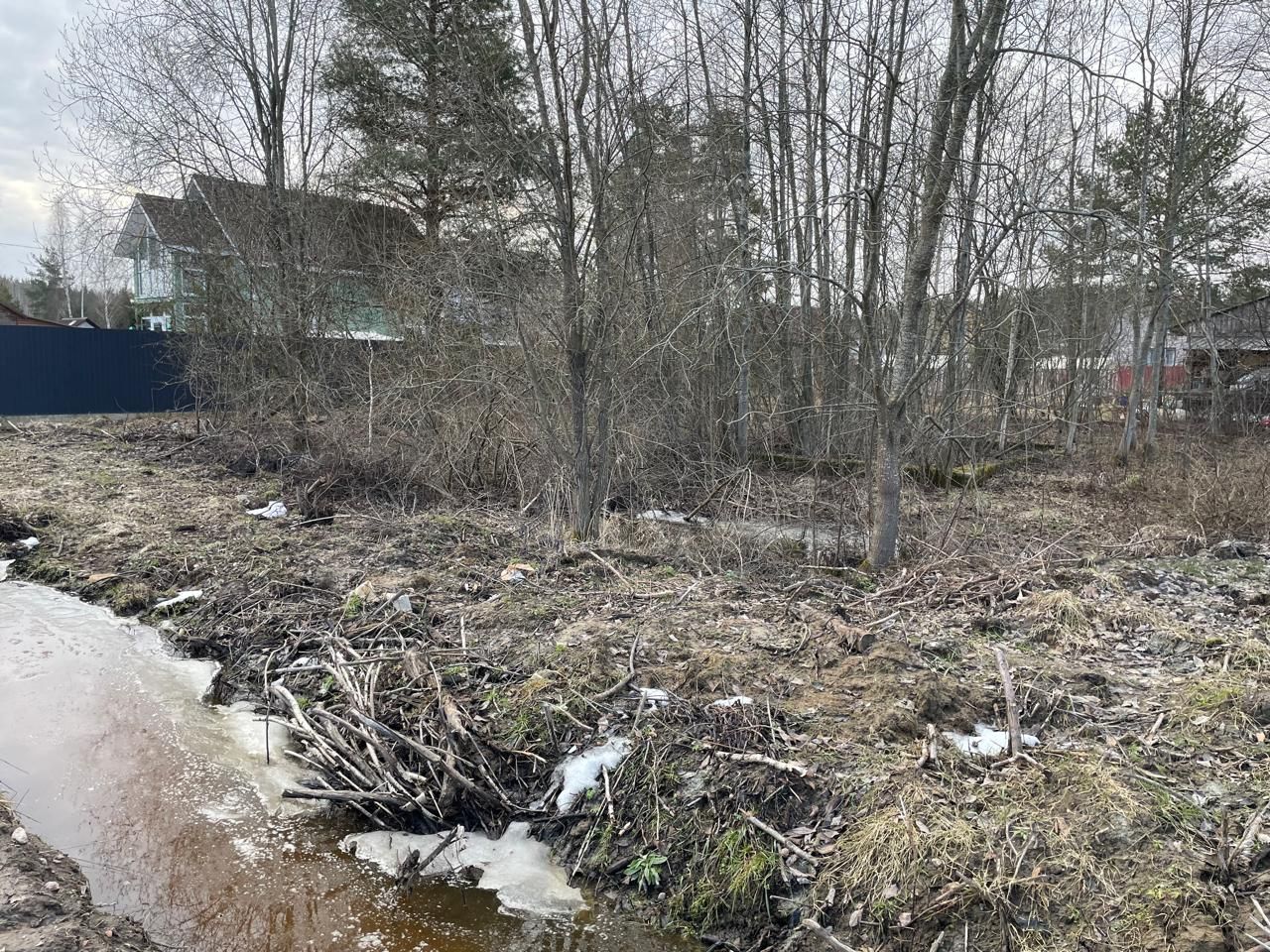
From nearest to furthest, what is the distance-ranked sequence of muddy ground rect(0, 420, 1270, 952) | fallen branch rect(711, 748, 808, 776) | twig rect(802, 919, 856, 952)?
twig rect(802, 919, 856, 952) < muddy ground rect(0, 420, 1270, 952) < fallen branch rect(711, 748, 808, 776)

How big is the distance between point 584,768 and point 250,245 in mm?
14339

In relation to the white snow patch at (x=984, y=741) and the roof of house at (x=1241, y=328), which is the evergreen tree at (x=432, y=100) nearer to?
the white snow patch at (x=984, y=741)

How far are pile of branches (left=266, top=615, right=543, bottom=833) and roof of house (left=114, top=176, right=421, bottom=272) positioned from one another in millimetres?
10890

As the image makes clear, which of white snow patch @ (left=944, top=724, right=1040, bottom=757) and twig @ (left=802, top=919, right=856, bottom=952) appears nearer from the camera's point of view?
twig @ (left=802, top=919, right=856, bottom=952)

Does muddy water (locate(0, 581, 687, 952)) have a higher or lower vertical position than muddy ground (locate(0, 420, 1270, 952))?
lower

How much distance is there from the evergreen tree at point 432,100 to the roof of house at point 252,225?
3.16ft

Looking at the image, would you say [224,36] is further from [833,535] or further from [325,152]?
[833,535]

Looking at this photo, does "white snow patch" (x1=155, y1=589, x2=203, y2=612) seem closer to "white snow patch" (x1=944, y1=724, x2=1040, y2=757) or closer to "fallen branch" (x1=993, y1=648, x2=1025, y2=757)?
"white snow patch" (x1=944, y1=724, x2=1040, y2=757)

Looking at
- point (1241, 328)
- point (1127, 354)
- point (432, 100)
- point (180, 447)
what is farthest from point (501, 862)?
point (1241, 328)

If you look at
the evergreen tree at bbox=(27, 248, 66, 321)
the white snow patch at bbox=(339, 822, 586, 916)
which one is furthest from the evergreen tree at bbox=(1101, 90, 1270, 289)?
the evergreen tree at bbox=(27, 248, 66, 321)

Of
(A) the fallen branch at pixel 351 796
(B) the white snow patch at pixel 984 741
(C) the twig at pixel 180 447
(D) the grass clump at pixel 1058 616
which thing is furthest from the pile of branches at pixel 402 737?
(C) the twig at pixel 180 447

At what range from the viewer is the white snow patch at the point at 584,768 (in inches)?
166

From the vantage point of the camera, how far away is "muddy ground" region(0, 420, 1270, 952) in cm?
328

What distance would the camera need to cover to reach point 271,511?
398 inches
